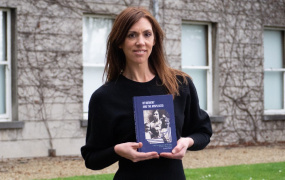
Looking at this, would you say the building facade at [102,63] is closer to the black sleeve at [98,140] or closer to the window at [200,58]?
the window at [200,58]

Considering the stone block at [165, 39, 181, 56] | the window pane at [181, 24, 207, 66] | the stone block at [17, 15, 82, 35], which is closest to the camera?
the stone block at [17, 15, 82, 35]

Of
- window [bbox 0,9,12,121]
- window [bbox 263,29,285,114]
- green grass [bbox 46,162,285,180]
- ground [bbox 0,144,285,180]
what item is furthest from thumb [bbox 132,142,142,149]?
window [bbox 263,29,285,114]

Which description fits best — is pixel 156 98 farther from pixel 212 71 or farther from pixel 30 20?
pixel 212 71

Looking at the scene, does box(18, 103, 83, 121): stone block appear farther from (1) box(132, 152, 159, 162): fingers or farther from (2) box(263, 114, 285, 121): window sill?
(1) box(132, 152, 159, 162): fingers

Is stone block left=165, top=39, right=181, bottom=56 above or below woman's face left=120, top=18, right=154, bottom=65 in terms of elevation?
above

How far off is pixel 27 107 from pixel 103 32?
207 cm

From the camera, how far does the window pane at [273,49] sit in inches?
509

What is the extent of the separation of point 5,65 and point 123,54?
7420mm

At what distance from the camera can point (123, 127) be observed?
2.42 m

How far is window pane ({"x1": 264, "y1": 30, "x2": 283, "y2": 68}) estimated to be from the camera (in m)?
Answer: 12.9

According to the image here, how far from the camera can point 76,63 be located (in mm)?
10172

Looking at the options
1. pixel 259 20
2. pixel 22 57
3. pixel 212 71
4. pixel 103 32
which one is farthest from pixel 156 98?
pixel 259 20

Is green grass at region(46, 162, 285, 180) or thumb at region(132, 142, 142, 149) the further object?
green grass at region(46, 162, 285, 180)

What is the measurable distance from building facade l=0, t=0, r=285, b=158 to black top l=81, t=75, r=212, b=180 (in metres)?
7.16
